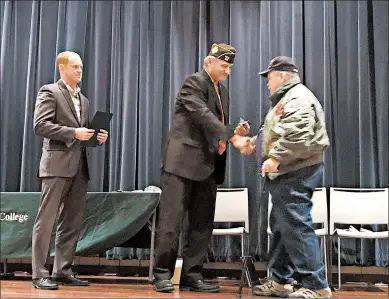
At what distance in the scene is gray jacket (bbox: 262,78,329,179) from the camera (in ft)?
9.04

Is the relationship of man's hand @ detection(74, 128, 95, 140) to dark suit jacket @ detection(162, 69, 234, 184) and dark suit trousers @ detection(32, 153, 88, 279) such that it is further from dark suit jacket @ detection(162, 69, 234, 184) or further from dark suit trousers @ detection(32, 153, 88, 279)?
dark suit jacket @ detection(162, 69, 234, 184)

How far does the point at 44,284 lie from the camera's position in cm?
310

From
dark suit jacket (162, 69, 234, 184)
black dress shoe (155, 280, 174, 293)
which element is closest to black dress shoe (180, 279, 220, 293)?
black dress shoe (155, 280, 174, 293)

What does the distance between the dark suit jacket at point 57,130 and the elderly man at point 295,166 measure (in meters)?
1.20

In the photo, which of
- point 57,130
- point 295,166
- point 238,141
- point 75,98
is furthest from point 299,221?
point 75,98

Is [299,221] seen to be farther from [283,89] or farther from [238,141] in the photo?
[283,89]

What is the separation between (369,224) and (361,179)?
1.28ft

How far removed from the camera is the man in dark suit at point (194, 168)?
313 centimetres

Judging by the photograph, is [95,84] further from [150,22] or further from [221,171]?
[221,171]

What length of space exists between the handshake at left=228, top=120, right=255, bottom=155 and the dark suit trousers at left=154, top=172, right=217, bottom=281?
29 centimetres

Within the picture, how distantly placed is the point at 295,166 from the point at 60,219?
61.4 inches

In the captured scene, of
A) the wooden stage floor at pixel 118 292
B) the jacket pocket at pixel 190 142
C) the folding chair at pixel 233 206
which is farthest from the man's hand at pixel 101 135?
the folding chair at pixel 233 206

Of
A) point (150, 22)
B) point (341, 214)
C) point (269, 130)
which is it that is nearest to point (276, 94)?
point (269, 130)

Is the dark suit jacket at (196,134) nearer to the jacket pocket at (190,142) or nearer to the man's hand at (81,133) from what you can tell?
the jacket pocket at (190,142)
